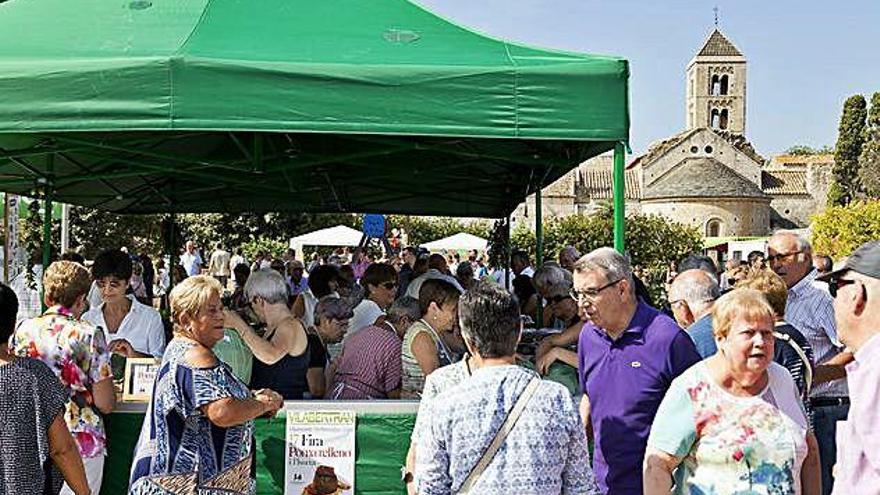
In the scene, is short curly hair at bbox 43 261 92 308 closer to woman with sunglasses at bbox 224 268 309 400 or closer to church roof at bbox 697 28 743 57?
woman with sunglasses at bbox 224 268 309 400

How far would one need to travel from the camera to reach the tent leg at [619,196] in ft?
15.7

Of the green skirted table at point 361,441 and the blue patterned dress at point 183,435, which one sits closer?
the blue patterned dress at point 183,435

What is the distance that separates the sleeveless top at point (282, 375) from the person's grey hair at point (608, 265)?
160 cm

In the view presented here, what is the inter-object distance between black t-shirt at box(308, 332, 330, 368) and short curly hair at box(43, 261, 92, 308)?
128 centimetres

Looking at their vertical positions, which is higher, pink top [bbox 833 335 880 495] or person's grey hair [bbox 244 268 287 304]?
person's grey hair [bbox 244 268 287 304]

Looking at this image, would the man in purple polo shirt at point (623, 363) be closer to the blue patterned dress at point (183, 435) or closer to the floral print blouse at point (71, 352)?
the blue patterned dress at point (183, 435)

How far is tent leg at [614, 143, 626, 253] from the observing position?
4.78 m

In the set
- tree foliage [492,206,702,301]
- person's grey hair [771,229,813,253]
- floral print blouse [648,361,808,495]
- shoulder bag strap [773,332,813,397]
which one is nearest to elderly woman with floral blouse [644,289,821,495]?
floral print blouse [648,361,808,495]

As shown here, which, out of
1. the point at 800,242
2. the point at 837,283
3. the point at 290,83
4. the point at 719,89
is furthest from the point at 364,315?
the point at 719,89

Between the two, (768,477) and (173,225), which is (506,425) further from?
(173,225)

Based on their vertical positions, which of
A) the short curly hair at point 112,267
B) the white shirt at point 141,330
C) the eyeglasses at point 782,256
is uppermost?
the eyeglasses at point 782,256

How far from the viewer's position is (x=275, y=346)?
14.9 feet

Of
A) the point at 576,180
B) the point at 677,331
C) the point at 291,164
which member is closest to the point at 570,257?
the point at 291,164

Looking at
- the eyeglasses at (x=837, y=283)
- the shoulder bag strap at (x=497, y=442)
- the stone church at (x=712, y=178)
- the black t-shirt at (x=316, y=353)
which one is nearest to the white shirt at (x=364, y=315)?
the black t-shirt at (x=316, y=353)
